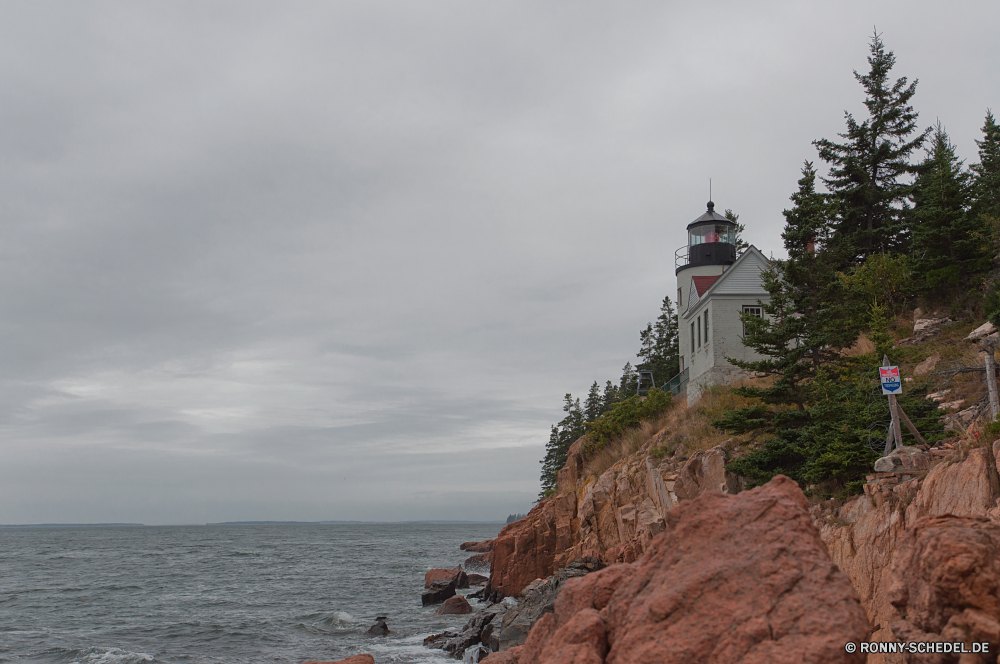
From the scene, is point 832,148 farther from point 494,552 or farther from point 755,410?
point 494,552

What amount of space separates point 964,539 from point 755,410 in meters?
12.4

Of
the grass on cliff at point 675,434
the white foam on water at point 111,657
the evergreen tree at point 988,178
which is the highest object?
the evergreen tree at point 988,178

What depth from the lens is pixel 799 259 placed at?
18453 millimetres

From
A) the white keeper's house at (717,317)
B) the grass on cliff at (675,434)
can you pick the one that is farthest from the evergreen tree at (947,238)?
the grass on cliff at (675,434)

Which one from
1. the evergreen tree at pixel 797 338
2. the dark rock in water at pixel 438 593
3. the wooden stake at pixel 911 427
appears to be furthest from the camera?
the dark rock in water at pixel 438 593

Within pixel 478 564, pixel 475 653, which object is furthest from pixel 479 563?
pixel 475 653

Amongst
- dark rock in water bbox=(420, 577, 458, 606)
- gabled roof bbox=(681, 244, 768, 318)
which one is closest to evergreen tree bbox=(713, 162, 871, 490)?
gabled roof bbox=(681, 244, 768, 318)

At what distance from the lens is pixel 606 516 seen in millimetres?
25828

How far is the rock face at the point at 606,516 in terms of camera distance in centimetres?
2125

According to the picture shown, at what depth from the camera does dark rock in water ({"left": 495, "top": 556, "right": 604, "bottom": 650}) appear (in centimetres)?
1790

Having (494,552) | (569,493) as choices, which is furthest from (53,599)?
(569,493)

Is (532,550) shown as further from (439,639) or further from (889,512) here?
(889,512)

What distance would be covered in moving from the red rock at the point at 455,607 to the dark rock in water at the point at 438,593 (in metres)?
2.05

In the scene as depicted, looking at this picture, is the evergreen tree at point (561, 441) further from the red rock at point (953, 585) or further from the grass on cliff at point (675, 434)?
the red rock at point (953, 585)
